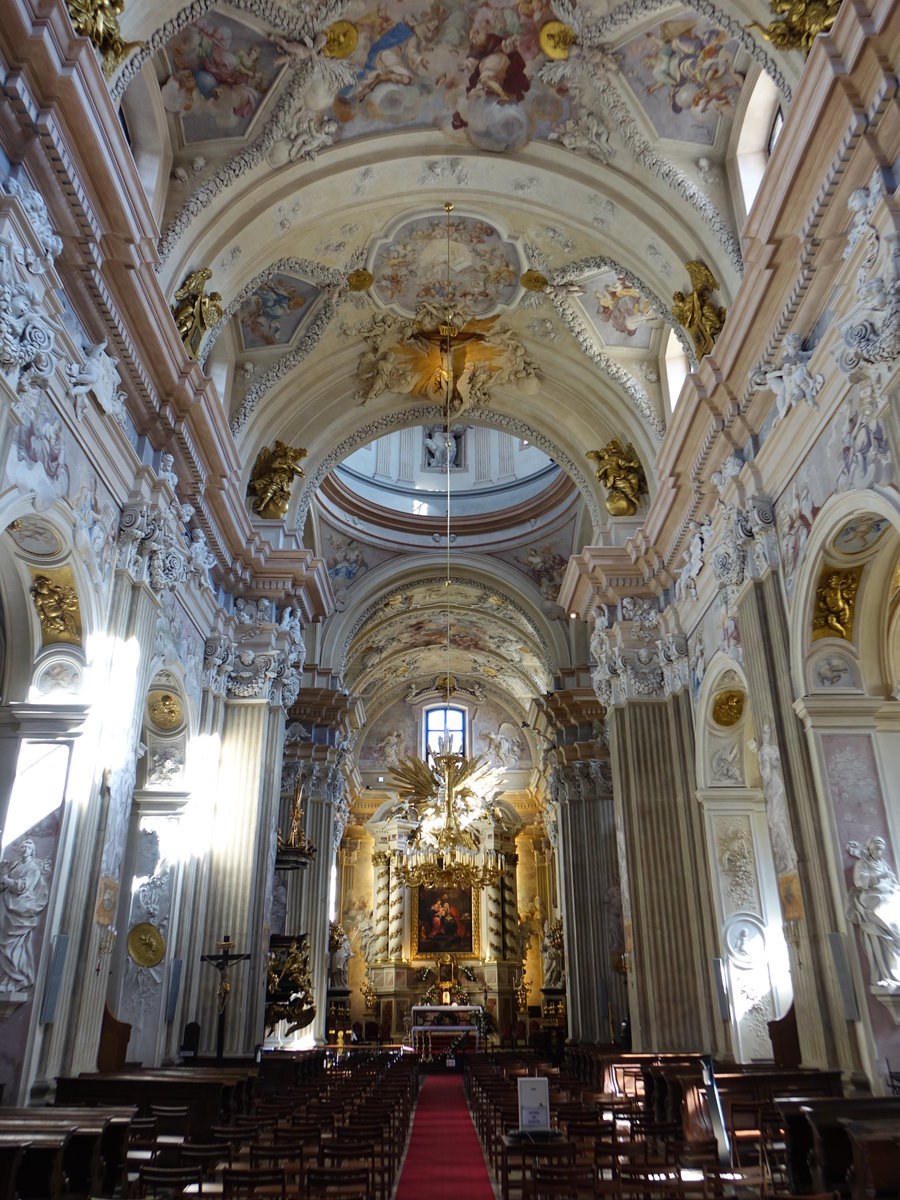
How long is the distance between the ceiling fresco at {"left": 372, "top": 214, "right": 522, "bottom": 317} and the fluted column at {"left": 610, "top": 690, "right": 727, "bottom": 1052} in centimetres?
653

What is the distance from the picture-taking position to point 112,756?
31.1 ft

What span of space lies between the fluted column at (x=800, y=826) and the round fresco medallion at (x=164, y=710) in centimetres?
700

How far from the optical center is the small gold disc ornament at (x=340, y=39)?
1070 centimetres

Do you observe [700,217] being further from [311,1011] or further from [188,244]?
[311,1011]

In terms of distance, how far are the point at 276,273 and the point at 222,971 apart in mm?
9497

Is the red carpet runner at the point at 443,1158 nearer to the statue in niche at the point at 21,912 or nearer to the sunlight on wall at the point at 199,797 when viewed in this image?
the statue in niche at the point at 21,912

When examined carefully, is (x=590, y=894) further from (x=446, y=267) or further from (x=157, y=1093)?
(x=157, y=1093)

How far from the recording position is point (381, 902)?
31484 mm

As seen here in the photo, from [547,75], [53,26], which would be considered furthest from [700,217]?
[53,26]

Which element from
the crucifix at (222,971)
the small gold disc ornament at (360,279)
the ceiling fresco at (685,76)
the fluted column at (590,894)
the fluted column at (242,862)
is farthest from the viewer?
the fluted column at (590,894)

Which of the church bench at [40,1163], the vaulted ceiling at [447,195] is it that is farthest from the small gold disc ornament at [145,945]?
the vaulted ceiling at [447,195]

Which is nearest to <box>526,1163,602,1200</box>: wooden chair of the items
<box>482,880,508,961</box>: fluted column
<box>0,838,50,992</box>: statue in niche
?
<box>0,838,50,992</box>: statue in niche

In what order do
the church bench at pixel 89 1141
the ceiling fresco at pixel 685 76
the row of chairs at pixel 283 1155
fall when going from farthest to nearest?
the ceiling fresco at pixel 685 76 → the church bench at pixel 89 1141 → the row of chairs at pixel 283 1155

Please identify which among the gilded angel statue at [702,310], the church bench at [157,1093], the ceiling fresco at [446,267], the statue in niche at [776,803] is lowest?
the church bench at [157,1093]
